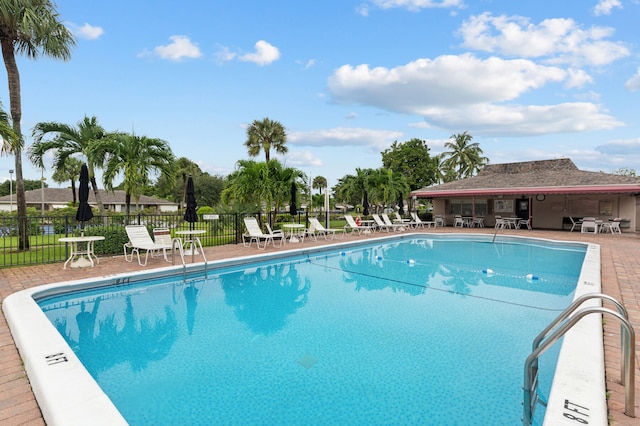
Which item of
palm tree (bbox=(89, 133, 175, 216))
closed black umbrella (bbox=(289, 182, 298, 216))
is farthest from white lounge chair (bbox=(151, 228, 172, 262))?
closed black umbrella (bbox=(289, 182, 298, 216))

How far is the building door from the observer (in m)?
22.8

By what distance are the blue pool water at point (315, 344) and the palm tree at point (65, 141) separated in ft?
28.1

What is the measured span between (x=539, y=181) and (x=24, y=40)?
2600cm

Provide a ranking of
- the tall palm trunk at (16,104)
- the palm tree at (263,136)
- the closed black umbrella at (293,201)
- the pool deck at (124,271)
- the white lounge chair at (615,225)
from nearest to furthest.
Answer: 1. the pool deck at (124,271)
2. the tall palm trunk at (16,104)
3. the closed black umbrella at (293,201)
4. the white lounge chair at (615,225)
5. the palm tree at (263,136)

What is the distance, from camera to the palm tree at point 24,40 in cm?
1070

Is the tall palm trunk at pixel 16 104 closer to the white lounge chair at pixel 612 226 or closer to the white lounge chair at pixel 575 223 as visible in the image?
the white lounge chair at pixel 575 223

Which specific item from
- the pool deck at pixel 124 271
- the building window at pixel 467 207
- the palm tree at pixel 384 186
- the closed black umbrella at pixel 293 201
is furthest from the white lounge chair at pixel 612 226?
the closed black umbrella at pixel 293 201

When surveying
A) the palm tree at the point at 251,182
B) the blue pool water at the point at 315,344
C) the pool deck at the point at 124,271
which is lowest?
the blue pool water at the point at 315,344

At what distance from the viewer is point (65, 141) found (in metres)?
13.5

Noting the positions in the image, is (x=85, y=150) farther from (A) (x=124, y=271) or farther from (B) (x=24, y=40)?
(A) (x=124, y=271)

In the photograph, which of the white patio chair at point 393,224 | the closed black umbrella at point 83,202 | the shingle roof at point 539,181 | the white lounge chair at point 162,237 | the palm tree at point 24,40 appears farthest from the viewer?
the white patio chair at point 393,224

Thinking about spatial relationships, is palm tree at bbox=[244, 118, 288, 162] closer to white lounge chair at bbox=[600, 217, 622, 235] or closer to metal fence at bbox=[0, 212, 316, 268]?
metal fence at bbox=[0, 212, 316, 268]

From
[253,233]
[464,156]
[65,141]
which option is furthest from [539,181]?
[65,141]

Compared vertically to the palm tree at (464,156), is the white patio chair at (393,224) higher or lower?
lower
